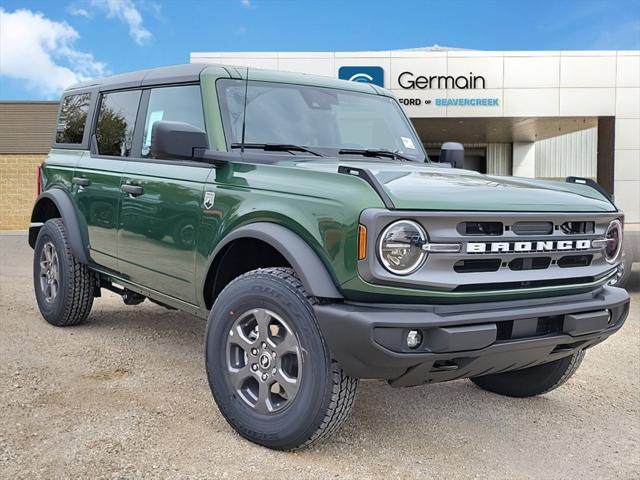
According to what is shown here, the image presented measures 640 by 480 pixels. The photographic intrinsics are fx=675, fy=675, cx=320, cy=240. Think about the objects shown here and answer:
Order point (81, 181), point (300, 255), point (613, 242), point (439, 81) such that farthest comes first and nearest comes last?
point (439, 81) < point (81, 181) < point (613, 242) < point (300, 255)

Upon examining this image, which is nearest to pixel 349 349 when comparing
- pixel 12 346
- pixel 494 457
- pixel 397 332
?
pixel 397 332

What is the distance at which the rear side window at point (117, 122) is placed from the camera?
4.94 metres

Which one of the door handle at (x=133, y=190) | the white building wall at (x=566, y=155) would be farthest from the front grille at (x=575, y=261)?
the white building wall at (x=566, y=155)

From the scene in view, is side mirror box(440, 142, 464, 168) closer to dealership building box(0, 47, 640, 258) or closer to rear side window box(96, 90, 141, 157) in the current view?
rear side window box(96, 90, 141, 157)

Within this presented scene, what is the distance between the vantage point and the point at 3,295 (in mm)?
7965

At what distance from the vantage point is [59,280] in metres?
5.68

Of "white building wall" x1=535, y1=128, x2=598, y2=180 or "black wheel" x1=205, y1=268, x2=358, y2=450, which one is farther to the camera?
"white building wall" x1=535, y1=128, x2=598, y2=180

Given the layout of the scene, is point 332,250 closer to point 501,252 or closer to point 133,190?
point 501,252

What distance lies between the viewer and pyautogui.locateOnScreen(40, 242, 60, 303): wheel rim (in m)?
5.80

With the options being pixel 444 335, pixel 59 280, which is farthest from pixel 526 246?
pixel 59 280

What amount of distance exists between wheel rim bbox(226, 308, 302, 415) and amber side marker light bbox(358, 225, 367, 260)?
0.56 meters

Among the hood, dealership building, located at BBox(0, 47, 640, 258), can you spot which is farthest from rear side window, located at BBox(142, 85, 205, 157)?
dealership building, located at BBox(0, 47, 640, 258)

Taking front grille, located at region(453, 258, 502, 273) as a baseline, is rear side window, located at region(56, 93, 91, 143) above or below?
above

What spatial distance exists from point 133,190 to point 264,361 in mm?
1802
